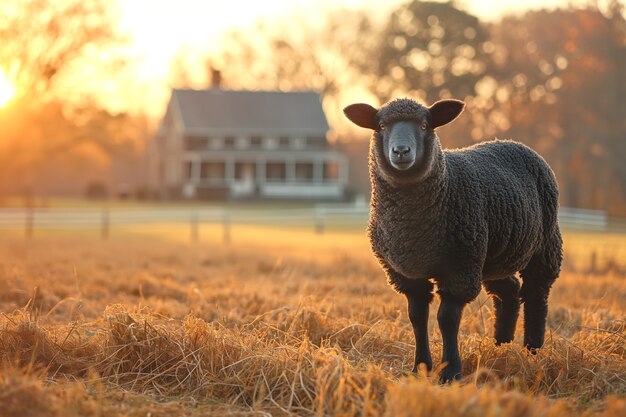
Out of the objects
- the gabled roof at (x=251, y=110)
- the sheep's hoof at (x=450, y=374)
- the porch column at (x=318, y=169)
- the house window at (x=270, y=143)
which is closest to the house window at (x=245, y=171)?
the house window at (x=270, y=143)

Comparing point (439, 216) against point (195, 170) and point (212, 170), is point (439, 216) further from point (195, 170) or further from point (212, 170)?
point (212, 170)

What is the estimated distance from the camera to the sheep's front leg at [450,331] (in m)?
4.82

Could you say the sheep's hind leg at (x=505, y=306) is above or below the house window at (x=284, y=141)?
below

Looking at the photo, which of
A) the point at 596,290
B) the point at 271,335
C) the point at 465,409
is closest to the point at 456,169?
the point at 271,335

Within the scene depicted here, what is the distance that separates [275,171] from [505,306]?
4659 cm

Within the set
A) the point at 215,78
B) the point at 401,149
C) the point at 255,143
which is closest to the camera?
the point at 401,149

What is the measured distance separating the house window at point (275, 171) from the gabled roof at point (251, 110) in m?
2.52

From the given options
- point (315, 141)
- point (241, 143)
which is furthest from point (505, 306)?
point (241, 143)

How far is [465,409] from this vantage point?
336cm

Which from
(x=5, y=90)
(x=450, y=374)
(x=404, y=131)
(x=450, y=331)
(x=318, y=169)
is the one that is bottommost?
(x=450, y=374)

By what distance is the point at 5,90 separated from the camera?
29953mm

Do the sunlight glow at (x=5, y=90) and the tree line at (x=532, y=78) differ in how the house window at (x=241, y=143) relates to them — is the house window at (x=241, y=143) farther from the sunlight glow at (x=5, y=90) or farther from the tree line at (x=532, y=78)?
the sunlight glow at (x=5, y=90)

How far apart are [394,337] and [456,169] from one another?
4.69 feet

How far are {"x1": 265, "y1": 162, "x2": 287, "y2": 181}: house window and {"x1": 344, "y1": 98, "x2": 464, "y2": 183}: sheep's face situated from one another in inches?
1847
